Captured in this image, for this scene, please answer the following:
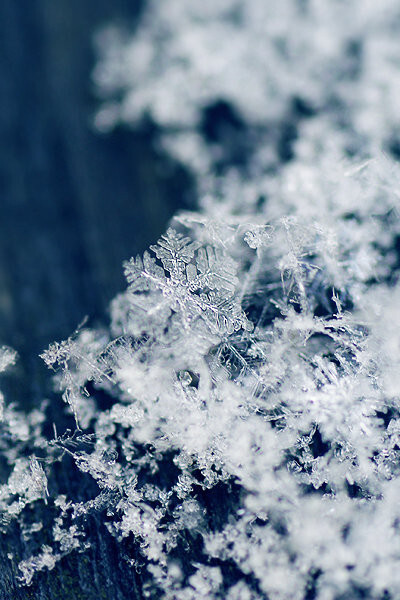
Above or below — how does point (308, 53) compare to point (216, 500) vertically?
above

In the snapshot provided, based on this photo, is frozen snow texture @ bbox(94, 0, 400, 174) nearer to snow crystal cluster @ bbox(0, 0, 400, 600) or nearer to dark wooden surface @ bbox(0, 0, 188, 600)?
dark wooden surface @ bbox(0, 0, 188, 600)

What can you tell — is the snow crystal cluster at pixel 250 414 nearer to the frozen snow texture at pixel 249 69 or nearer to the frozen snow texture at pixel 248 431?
the frozen snow texture at pixel 248 431

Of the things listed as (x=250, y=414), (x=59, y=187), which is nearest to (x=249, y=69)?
(x=59, y=187)

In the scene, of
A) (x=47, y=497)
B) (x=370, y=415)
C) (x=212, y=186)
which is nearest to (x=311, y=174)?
(x=212, y=186)

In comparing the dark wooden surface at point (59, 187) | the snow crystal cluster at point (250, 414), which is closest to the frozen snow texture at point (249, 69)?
the dark wooden surface at point (59, 187)

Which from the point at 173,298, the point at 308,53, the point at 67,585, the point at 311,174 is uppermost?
the point at 308,53

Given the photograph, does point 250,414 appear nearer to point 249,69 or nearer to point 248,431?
point 248,431

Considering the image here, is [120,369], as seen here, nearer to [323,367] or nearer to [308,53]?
[323,367]

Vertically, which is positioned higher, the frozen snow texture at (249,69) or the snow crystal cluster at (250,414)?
the frozen snow texture at (249,69)

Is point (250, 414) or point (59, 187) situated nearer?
point (250, 414)
